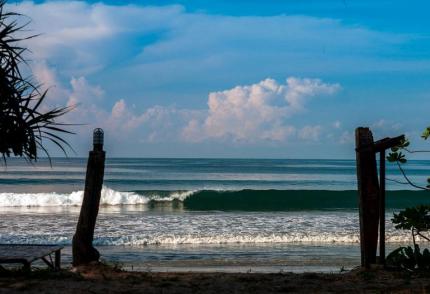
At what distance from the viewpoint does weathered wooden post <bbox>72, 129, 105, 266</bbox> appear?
910 centimetres

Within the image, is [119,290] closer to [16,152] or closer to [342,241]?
[16,152]

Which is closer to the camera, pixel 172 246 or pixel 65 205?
pixel 172 246

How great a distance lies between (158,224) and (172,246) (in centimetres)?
492

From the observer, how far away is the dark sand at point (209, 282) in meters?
7.44

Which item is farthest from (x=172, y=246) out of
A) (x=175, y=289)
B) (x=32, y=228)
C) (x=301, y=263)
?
(x=175, y=289)

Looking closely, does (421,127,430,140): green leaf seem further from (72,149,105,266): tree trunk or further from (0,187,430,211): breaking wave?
(0,187,430,211): breaking wave

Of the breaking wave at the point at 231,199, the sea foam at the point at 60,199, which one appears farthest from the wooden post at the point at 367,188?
the sea foam at the point at 60,199

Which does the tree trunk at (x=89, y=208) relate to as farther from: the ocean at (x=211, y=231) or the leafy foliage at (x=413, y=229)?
the leafy foliage at (x=413, y=229)

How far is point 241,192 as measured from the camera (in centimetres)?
3650

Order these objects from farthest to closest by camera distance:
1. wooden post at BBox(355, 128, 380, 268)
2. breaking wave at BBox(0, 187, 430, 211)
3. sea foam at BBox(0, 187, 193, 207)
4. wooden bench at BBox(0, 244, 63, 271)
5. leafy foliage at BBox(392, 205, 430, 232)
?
breaking wave at BBox(0, 187, 430, 211) < sea foam at BBox(0, 187, 193, 207) < wooden bench at BBox(0, 244, 63, 271) < wooden post at BBox(355, 128, 380, 268) < leafy foliage at BBox(392, 205, 430, 232)

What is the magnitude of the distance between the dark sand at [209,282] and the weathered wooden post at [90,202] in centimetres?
42

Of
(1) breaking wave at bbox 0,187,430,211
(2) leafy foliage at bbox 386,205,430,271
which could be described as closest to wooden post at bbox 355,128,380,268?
(2) leafy foliage at bbox 386,205,430,271

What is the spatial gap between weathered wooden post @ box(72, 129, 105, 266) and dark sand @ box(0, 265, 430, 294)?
42 cm

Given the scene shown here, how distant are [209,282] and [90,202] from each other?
2.13 metres
